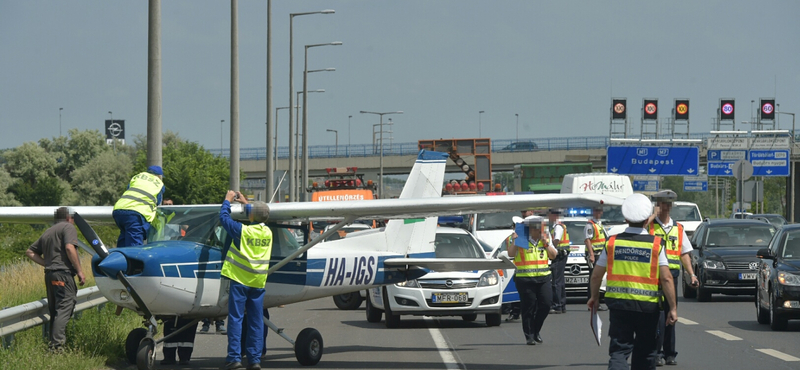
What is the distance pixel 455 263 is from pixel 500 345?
1403 millimetres

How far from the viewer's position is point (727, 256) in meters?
19.4

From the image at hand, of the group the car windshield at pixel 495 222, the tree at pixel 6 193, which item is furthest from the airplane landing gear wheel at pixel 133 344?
the tree at pixel 6 193

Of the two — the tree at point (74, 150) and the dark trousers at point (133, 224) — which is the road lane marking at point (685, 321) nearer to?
the dark trousers at point (133, 224)

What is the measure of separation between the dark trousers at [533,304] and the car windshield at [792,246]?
4302 millimetres

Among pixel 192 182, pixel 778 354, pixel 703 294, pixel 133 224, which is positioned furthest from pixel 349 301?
pixel 192 182

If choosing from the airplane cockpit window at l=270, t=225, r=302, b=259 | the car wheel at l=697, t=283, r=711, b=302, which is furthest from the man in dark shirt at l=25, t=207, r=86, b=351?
the car wheel at l=697, t=283, r=711, b=302

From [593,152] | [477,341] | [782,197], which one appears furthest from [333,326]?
[782,197]

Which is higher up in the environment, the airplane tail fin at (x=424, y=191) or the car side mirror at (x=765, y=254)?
the airplane tail fin at (x=424, y=191)

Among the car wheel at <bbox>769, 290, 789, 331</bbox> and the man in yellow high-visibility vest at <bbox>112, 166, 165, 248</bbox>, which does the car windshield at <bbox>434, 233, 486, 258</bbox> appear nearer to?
the car wheel at <bbox>769, 290, 789, 331</bbox>

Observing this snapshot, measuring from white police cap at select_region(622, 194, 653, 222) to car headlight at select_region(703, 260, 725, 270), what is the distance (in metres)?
11.9

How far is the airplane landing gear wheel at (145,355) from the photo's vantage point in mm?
10164

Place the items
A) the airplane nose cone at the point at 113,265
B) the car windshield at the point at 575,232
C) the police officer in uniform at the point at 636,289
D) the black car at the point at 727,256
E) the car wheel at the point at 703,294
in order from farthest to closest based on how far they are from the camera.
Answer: the car windshield at the point at 575,232 < the car wheel at the point at 703,294 < the black car at the point at 727,256 < the airplane nose cone at the point at 113,265 < the police officer in uniform at the point at 636,289

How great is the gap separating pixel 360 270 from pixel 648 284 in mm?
5186

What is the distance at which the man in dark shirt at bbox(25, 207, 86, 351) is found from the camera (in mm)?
11312
